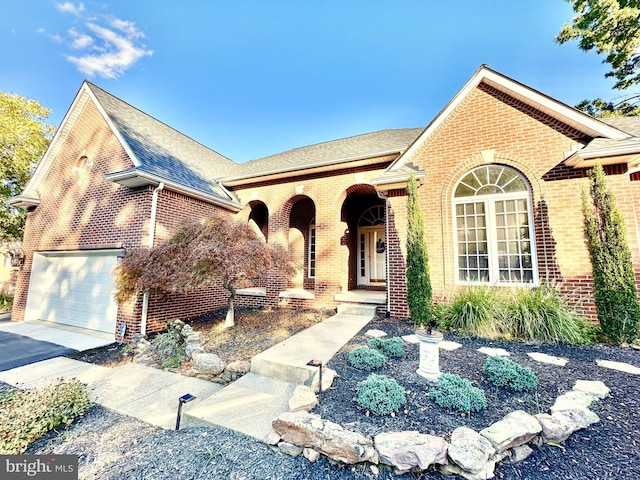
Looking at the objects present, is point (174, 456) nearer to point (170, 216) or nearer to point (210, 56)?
point (170, 216)

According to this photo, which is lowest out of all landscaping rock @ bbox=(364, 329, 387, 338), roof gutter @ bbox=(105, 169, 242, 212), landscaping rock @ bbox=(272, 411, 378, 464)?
landscaping rock @ bbox=(272, 411, 378, 464)

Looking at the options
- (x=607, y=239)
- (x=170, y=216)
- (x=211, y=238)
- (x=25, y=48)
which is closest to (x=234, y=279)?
(x=211, y=238)

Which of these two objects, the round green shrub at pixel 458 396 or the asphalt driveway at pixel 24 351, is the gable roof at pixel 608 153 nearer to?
the round green shrub at pixel 458 396

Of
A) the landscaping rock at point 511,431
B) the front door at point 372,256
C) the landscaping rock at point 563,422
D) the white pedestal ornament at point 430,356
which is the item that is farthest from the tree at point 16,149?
the landscaping rock at point 563,422

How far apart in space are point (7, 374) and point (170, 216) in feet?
14.2

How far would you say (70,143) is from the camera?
9.02 metres

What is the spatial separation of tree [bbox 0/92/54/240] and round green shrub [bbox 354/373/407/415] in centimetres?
1718

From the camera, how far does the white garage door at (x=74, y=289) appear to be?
7.57 m

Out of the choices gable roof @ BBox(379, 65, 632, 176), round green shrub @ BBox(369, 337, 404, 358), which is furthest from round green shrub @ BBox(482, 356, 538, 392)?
gable roof @ BBox(379, 65, 632, 176)

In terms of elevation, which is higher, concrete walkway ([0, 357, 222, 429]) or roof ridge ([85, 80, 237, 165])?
roof ridge ([85, 80, 237, 165])

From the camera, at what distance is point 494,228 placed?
253 inches

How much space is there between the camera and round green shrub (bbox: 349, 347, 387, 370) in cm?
368

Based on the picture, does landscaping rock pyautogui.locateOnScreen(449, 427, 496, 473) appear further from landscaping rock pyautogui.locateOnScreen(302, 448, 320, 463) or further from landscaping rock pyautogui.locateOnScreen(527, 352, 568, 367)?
landscaping rock pyautogui.locateOnScreen(527, 352, 568, 367)

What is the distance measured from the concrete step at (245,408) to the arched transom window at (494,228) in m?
5.34
